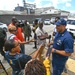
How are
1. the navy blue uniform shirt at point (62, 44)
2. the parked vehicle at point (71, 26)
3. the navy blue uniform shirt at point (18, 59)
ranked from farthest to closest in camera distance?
the parked vehicle at point (71, 26), the navy blue uniform shirt at point (62, 44), the navy blue uniform shirt at point (18, 59)

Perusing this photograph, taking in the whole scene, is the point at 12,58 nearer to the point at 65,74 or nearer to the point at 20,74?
the point at 20,74

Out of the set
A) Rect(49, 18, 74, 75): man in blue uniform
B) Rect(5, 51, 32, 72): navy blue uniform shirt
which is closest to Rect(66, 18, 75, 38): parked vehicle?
Rect(49, 18, 74, 75): man in blue uniform

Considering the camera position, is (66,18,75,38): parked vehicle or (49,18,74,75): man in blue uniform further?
(66,18,75,38): parked vehicle

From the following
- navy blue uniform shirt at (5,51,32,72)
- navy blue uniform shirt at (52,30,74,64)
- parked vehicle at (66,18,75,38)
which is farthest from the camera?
parked vehicle at (66,18,75,38)

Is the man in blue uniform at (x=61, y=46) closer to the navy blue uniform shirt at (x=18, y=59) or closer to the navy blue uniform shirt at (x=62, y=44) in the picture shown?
the navy blue uniform shirt at (x=62, y=44)

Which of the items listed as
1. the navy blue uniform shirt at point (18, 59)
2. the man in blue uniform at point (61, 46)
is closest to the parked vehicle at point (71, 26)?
the man in blue uniform at point (61, 46)

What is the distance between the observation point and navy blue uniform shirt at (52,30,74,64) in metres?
2.92

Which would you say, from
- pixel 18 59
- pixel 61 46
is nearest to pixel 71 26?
pixel 61 46

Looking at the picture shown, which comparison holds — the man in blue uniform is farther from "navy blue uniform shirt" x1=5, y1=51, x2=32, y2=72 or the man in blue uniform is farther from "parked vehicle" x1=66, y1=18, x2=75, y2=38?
"parked vehicle" x1=66, y1=18, x2=75, y2=38

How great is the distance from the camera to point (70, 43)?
9.59 ft

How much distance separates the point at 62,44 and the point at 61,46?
61 mm

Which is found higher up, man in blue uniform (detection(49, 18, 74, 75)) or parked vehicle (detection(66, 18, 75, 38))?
man in blue uniform (detection(49, 18, 74, 75))

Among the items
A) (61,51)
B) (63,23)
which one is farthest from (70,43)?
(63,23)

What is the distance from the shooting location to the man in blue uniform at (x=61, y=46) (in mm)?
2936
